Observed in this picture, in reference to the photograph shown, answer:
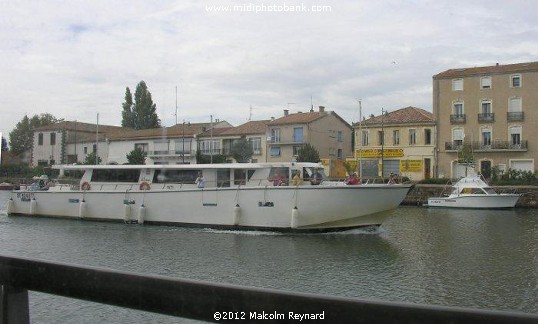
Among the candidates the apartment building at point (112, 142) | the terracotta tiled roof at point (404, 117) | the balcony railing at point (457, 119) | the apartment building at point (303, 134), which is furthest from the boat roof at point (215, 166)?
the apartment building at point (303, 134)

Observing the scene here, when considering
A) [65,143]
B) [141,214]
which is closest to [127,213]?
[141,214]

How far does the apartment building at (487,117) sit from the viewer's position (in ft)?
153

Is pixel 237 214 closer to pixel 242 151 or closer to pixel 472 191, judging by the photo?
pixel 472 191

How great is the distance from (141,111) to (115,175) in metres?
54.7

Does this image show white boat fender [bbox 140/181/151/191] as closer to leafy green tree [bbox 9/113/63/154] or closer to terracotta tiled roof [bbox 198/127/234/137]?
terracotta tiled roof [bbox 198/127/234/137]

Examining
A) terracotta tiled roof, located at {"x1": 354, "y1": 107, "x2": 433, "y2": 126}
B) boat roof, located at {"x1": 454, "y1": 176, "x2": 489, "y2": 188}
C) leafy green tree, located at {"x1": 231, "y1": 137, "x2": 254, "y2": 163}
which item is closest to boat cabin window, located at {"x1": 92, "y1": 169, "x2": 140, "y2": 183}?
boat roof, located at {"x1": 454, "y1": 176, "x2": 489, "y2": 188}

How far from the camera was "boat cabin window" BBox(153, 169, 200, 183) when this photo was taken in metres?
23.8

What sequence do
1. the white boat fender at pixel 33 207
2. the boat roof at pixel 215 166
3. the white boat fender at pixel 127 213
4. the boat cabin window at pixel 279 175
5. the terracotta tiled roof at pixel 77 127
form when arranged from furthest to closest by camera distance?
the terracotta tiled roof at pixel 77 127 → the white boat fender at pixel 33 207 → the white boat fender at pixel 127 213 → the boat roof at pixel 215 166 → the boat cabin window at pixel 279 175

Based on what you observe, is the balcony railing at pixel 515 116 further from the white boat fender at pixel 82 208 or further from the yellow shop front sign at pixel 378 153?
the white boat fender at pixel 82 208

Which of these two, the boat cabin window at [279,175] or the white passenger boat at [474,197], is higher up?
the boat cabin window at [279,175]

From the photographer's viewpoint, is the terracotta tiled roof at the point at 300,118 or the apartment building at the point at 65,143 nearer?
the terracotta tiled roof at the point at 300,118

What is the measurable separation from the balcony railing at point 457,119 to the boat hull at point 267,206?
30.4 metres

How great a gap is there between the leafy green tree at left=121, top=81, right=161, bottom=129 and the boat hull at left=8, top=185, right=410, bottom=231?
181ft

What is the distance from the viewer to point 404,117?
52625mm
